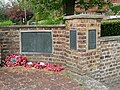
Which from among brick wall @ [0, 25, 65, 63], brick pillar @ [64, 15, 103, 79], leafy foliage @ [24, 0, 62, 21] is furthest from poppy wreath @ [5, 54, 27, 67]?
leafy foliage @ [24, 0, 62, 21]

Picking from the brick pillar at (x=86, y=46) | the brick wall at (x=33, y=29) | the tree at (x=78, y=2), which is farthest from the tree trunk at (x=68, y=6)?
the brick pillar at (x=86, y=46)

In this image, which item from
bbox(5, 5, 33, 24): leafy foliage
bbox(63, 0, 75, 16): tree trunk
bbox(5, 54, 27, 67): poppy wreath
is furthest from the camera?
bbox(5, 5, 33, 24): leafy foliage

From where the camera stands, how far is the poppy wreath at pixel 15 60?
775 centimetres

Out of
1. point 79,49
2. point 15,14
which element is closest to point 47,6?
point 79,49

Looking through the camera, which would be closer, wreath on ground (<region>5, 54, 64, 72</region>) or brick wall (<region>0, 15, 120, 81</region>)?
brick wall (<region>0, 15, 120, 81</region>)

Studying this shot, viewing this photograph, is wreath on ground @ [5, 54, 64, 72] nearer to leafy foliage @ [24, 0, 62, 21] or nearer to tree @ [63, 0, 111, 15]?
leafy foliage @ [24, 0, 62, 21]

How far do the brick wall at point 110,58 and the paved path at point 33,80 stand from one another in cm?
124

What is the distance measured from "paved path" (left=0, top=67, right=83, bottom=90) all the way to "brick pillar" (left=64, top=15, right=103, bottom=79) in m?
0.52

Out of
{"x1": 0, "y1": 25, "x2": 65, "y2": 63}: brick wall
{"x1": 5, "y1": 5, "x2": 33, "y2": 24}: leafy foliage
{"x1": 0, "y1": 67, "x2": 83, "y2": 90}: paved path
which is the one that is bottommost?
{"x1": 0, "y1": 67, "x2": 83, "y2": 90}: paved path

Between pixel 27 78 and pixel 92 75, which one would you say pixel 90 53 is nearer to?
pixel 92 75

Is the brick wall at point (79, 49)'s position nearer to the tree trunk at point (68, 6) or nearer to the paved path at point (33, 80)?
the paved path at point (33, 80)

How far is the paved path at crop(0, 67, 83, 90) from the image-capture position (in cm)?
581

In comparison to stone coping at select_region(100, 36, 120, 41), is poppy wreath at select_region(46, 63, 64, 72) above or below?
below

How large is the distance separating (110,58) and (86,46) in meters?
1.05
